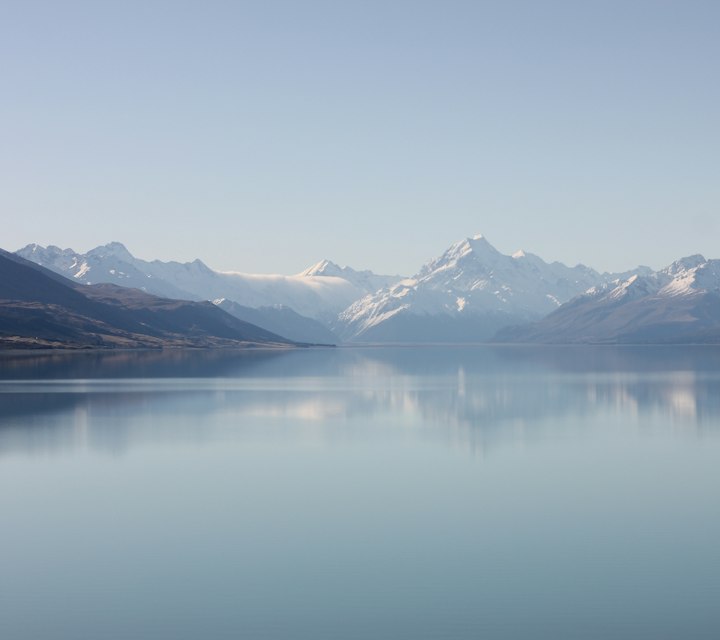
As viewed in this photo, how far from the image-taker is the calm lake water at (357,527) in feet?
104

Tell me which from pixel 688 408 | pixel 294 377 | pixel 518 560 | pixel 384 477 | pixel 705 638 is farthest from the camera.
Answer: pixel 294 377

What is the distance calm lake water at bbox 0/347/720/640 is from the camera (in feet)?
104

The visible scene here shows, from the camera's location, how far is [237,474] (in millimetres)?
60969

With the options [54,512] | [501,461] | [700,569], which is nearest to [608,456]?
[501,461]

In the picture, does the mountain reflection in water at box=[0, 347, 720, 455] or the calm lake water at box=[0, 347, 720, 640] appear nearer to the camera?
the calm lake water at box=[0, 347, 720, 640]

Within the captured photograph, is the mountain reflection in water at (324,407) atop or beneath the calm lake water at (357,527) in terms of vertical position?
atop

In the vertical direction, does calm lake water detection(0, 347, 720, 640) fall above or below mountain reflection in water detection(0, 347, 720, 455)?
below

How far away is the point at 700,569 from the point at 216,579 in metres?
17.5

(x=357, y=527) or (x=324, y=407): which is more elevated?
(x=324, y=407)

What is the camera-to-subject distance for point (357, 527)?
4497 cm

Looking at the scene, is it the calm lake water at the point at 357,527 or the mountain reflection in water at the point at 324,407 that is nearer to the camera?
the calm lake water at the point at 357,527

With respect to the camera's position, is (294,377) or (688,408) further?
(294,377)

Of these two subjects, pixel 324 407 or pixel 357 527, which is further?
pixel 324 407

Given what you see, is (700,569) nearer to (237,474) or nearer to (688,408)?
(237,474)
